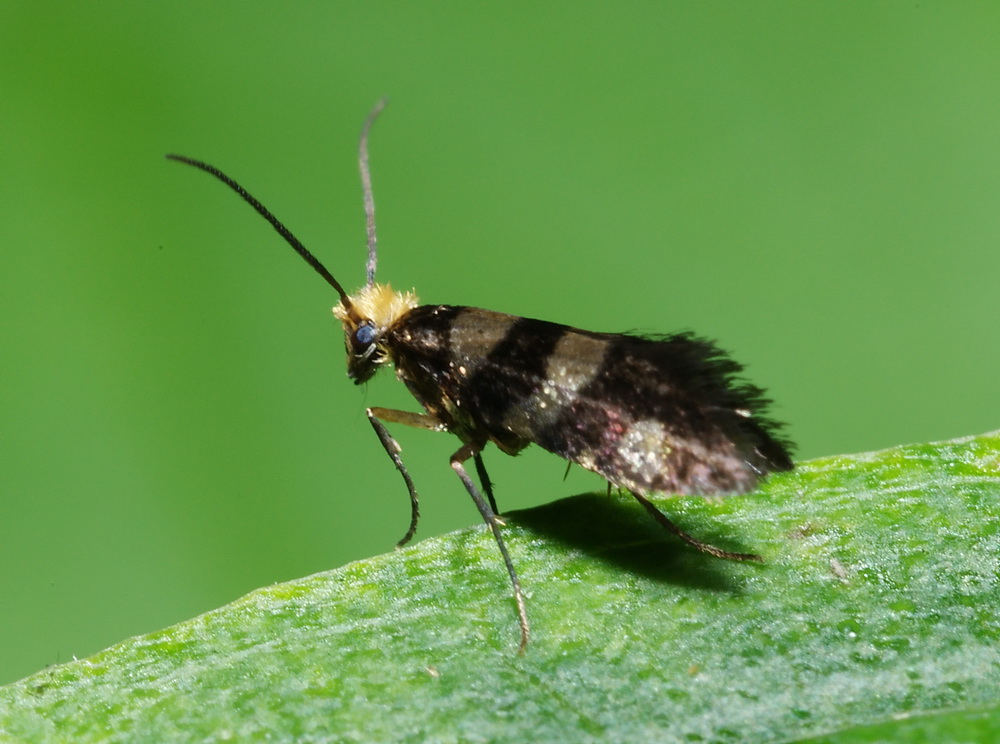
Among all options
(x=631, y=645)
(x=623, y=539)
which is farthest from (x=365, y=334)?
(x=631, y=645)

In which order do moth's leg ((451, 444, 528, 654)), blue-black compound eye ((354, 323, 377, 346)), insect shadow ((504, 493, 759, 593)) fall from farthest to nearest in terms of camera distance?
blue-black compound eye ((354, 323, 377, 346)), insect shadow ((504, 493, 759, 593)), moth's leg ((451, 444, 528, 654))

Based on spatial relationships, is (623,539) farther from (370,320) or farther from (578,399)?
(370,320)

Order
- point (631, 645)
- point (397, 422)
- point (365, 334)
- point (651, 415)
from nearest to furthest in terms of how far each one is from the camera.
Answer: point (631, 645)
point (651, 415)
point (397, 422)
point (365, 334)

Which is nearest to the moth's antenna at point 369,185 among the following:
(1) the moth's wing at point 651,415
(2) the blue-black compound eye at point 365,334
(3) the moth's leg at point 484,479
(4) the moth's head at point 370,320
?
(4) the moth's head at point 370,320

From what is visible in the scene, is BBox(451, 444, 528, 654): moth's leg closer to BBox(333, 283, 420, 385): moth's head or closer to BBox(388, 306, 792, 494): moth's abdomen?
BBox(388, 306, 792, 494): moth's abdomen

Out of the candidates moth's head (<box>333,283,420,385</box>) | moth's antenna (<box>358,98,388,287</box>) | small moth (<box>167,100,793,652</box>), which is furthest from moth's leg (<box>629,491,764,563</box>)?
moth's antenna (<box>358,98,388,287</box>)

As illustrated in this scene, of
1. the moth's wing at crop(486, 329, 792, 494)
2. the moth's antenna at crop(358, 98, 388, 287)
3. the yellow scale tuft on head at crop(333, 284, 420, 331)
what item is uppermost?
the moth's antenna at crop(358, 98, 388, 287)

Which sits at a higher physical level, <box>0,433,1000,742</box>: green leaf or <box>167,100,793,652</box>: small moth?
A: <box>167,100,793,652</box>: small moth
